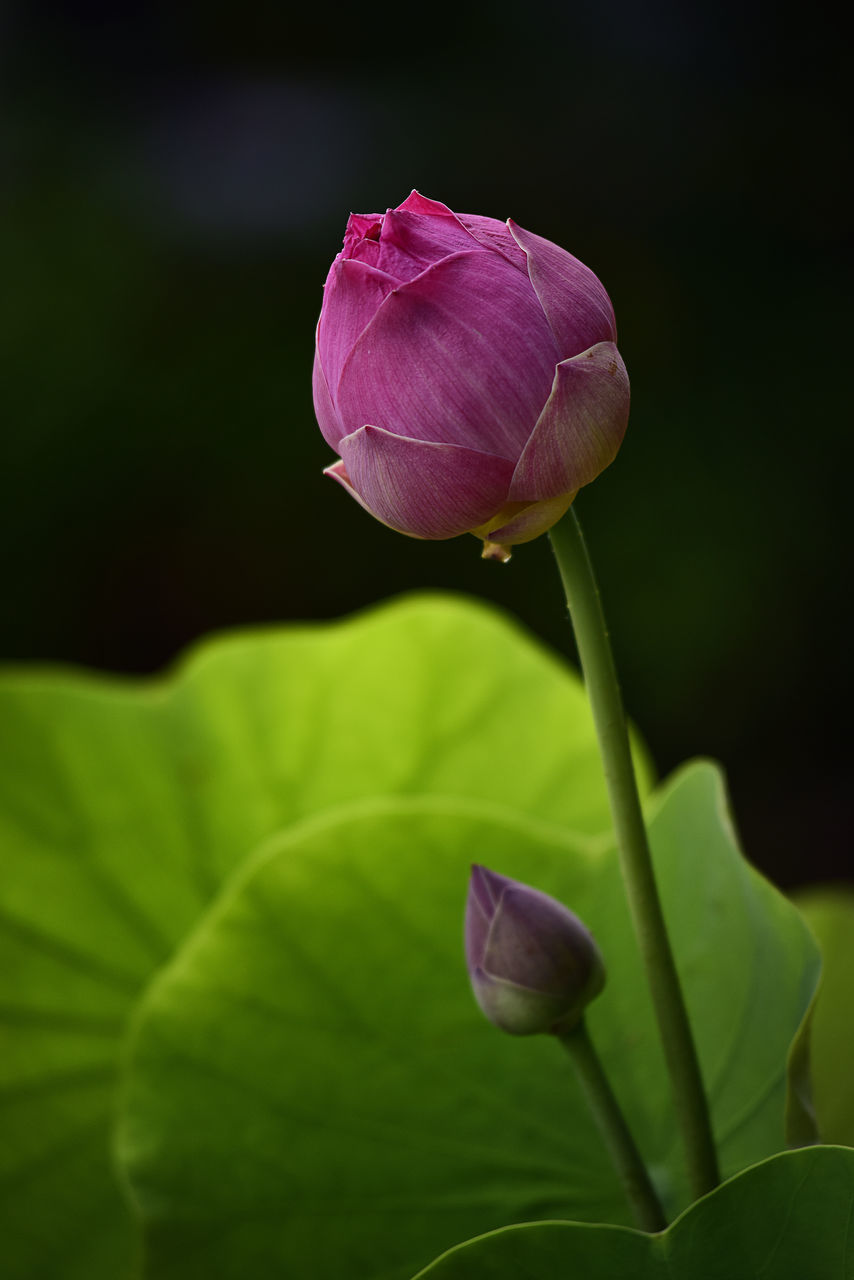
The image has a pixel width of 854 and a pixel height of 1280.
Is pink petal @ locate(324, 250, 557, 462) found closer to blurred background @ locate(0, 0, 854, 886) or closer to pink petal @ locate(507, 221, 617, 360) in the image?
pink petal @ locate(507, 221, 617, 360)

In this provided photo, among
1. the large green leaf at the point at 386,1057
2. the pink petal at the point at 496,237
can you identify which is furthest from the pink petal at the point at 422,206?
the large green leaf at the point at 386,1057

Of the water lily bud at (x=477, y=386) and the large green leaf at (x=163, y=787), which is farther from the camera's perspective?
the large green leaf at (x=163, y=787)

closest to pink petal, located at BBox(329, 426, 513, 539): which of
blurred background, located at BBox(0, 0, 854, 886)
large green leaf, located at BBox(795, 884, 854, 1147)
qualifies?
large green leaf, located at BBox(795, 884, 854, 1147)

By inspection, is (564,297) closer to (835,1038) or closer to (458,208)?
(835,1038)

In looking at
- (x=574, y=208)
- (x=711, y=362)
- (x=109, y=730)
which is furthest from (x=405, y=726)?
(x=574, y=208)

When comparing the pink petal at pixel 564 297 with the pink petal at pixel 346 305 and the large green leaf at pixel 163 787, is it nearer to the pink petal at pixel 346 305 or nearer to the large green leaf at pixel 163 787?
the pink petal at pixel 346 305

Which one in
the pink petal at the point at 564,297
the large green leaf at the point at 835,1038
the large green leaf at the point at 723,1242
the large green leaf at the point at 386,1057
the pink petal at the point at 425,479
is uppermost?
the pink petal at the point at 564,297
